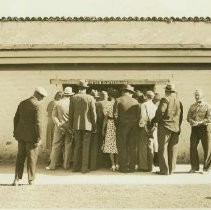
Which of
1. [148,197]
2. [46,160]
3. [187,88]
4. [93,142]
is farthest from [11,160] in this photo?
[148,197]

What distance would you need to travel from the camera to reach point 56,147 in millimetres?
13609

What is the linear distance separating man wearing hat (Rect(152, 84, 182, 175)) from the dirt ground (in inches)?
13.1

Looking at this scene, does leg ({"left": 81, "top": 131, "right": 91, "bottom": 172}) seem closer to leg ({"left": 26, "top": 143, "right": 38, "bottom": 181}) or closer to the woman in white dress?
the woman in white dress

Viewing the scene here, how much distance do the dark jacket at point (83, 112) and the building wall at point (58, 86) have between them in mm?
2362

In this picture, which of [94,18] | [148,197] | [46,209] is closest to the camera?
[46,209]

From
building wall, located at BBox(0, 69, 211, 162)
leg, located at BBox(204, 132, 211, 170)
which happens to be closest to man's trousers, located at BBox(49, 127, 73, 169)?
building wall, located at BBox(0, 69, 211, 162)

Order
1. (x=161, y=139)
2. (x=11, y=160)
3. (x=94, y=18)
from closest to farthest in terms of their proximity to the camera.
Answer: (x=161, y=139) < (x=11, y=160) < (x=94, y=18)

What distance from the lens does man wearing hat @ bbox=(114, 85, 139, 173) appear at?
42.9 feet

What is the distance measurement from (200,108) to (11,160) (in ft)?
17.0

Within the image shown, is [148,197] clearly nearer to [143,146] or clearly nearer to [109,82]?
[143,146]

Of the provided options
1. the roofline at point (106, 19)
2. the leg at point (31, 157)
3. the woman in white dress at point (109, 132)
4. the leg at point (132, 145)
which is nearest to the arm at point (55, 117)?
the woman in white dress at point (109, 132)

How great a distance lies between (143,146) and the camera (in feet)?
43.7

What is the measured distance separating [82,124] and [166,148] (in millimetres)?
1896

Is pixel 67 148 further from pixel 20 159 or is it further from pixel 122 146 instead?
pixel 20 159
